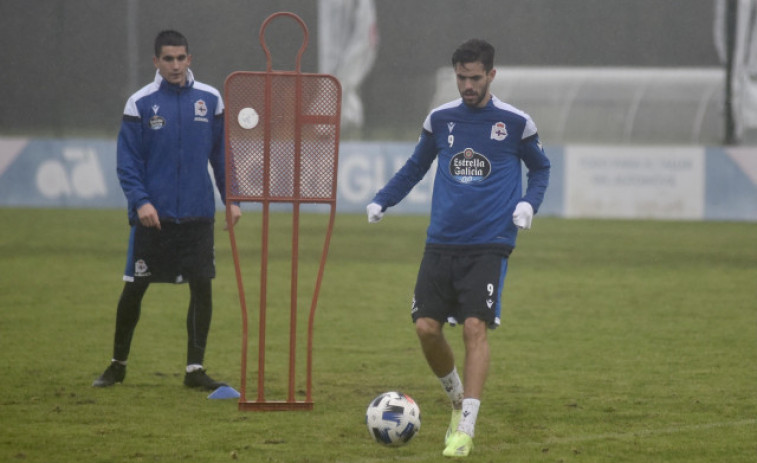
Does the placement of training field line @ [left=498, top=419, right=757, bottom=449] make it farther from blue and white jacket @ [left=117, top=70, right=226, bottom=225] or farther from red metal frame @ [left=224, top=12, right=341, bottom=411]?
blue and white jacket @ [left=117, top=70, right=226, bottom=225]

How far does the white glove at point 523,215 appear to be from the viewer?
611 centimetres

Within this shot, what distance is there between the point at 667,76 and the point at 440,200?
2214 cm

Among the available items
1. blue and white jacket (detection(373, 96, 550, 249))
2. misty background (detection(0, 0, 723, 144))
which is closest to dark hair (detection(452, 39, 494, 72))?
blue and white jacket (detection(373, 96, 550, 249))

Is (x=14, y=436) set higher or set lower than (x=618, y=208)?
higher

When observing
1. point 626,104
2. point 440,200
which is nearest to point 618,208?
point 626,104

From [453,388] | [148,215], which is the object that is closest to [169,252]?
[148,215]

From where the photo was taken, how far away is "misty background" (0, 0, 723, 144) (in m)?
27.7

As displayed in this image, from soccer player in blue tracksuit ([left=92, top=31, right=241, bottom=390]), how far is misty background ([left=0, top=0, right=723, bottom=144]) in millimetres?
19295

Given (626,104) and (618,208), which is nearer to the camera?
(618,208)

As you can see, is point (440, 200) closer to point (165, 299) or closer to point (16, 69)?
point (165, 299)

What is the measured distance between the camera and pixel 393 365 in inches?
344

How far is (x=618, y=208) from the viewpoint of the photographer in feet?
75.2

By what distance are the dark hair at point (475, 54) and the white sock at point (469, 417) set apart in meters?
1.61

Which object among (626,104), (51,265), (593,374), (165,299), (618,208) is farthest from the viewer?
(626,104)
